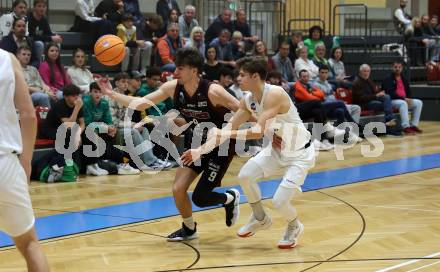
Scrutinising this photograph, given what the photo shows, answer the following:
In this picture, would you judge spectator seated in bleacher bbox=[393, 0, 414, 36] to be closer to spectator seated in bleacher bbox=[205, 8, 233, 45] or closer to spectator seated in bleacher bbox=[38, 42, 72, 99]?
spectator seated in bleacher bbox=[205, 8, 233, 45]

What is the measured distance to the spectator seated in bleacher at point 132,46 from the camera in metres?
13.3

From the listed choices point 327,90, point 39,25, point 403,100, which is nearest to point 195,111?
point 39,25

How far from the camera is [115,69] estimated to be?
13.7 m

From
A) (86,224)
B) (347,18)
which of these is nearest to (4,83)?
(86,224)

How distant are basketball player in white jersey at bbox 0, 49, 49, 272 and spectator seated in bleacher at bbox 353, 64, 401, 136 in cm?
1214

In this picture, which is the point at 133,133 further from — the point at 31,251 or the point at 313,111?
the point at 31,251

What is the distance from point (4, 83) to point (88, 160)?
282 inches

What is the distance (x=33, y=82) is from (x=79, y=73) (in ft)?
3.13

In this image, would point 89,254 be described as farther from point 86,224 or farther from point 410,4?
point 410,4

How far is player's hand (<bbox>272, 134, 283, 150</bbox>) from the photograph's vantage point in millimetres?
6473

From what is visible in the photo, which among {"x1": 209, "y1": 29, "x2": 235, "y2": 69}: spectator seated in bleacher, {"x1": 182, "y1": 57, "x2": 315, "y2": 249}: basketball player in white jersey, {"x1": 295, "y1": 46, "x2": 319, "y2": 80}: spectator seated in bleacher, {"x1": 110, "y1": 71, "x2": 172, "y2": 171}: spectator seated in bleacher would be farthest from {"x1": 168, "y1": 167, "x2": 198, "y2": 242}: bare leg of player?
{"x1": 295, "y1": 46, "x2": 319, "y2": 80}: spectator seated in bleacher

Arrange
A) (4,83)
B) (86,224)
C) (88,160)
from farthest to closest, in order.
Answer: (88,160) < (86,224) < (4,83)

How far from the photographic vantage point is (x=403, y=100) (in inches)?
619

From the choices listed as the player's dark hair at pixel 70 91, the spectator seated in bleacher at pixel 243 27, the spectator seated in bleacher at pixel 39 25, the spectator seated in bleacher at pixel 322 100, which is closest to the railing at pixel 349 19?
the spectator seated in bleacher at pixel 243 27
